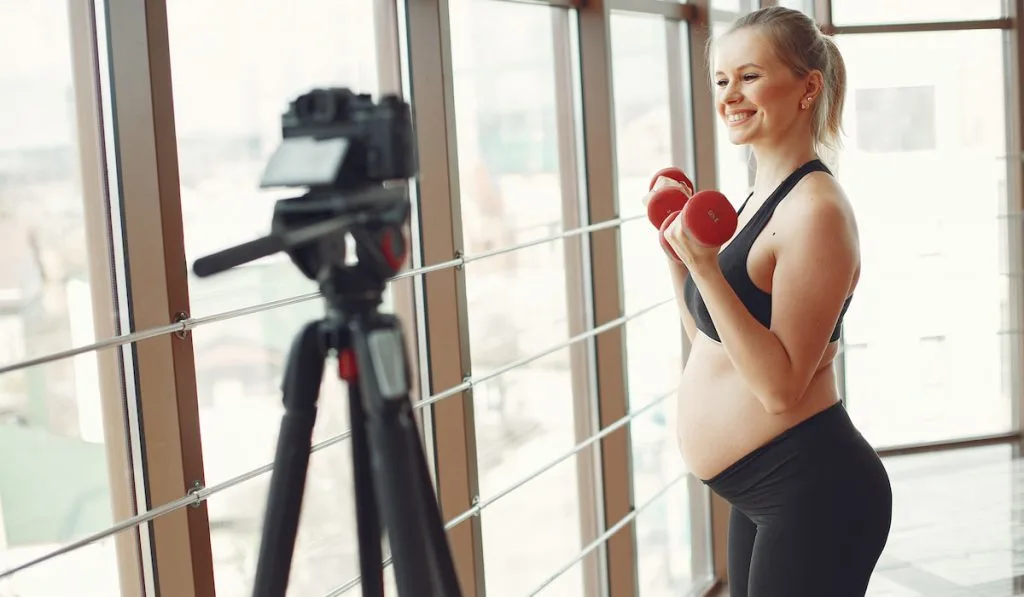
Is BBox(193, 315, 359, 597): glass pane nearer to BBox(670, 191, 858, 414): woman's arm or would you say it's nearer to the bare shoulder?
BBox(670, 191, 858, 414): woman's arm

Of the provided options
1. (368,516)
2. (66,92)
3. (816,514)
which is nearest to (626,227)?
(816,514)

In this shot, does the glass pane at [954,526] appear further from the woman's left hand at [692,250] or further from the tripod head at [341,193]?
the tripod head at [341,193]

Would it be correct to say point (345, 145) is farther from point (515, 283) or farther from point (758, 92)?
point (515, 283)

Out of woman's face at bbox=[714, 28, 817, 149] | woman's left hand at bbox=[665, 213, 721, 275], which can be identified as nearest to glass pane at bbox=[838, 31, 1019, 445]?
woman's face at bbox=[714, 28, 817, 149]

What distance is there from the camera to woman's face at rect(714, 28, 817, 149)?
1683mm

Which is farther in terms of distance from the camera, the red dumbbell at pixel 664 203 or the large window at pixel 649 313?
the large window at pixel 649 313

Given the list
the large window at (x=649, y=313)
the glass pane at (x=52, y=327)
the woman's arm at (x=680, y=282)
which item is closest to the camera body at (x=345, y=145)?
the glass pane at (x=52, y=327)

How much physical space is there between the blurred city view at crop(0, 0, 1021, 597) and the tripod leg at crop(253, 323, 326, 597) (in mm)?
544

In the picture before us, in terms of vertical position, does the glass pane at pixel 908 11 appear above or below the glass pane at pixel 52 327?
above

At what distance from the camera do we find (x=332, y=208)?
3.05 ft

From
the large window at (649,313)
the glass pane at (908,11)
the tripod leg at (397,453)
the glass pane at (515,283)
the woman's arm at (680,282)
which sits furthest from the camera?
the glass pane at (908,11)

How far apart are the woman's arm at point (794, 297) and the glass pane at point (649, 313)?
1544mm

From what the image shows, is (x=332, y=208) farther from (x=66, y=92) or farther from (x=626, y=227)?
(x=626, y=227)

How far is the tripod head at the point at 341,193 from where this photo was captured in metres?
0.92
